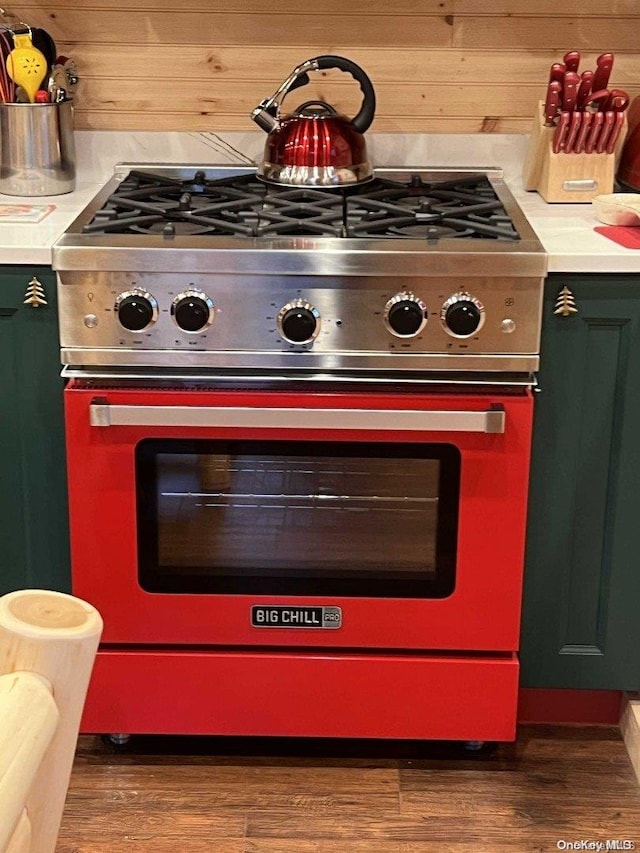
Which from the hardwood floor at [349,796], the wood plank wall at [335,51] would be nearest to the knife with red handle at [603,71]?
the wood plank wall at [335,51]

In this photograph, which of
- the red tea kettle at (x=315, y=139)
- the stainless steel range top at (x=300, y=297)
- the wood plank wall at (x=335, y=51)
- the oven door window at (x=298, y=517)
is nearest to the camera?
the stainless steel range top at (x=300, y=297)

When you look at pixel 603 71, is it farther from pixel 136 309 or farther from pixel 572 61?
pixel 136 309

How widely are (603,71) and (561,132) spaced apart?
0.14 m

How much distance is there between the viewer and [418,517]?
212 centimetres

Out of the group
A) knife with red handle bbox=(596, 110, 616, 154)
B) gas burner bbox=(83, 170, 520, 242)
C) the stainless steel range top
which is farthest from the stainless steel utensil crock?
knife with red handle bbox=(596, 110, 616, 154)

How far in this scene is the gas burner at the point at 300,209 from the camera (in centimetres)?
206

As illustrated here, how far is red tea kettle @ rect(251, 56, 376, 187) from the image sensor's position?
7.36 ft

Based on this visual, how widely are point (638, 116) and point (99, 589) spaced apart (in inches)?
54.4

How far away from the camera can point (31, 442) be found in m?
2.15

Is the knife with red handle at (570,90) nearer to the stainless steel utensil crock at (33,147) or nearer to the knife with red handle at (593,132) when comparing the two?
the knife with red handle at (593,132)

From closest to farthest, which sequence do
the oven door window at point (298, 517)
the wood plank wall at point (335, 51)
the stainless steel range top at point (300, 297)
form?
the stainless steel range top at point (300, 297)
the oven door window at point (298, 517)
the wood plank wall at point (335, 51)

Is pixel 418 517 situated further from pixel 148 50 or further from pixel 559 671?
pixel 148 50

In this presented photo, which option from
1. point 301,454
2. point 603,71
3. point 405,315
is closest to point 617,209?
point 603,71

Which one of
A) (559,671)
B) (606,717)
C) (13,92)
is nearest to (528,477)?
(559,671)
